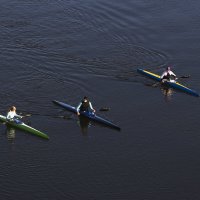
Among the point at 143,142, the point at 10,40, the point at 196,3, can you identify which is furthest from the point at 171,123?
the point at 196,3

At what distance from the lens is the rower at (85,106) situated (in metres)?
55.5

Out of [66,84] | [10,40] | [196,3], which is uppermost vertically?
[196,3]

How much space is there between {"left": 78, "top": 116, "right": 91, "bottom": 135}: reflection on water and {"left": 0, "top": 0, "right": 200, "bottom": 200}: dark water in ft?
1.35

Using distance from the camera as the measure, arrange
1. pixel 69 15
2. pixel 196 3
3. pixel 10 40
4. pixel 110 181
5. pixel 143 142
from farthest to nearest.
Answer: pixel 196 3 < pixel 69 15 < pixel 10 40 < pixel 143 142 < pixel 110 181

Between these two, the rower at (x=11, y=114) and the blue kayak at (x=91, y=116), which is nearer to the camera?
the rower at (x=11, y=114)

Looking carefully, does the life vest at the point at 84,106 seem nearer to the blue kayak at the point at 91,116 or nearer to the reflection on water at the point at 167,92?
the blue kayak at the point at 91,116

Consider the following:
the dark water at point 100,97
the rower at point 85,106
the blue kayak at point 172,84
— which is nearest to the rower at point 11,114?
the dark water at point 100,97

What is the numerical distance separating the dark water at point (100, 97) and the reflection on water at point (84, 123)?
41 cm

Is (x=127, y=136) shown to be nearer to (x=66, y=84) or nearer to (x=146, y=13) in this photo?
(x=66, y=84)

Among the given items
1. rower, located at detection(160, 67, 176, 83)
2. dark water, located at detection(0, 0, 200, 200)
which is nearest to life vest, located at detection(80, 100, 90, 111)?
dark water, located at detection(0, 0, 200, 200)

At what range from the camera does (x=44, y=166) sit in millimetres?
49219

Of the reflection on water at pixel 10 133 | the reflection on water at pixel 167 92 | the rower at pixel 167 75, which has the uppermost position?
the rower at pixel 167 75

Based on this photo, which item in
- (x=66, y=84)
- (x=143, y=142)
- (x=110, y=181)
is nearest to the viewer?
(x=110, y=181)

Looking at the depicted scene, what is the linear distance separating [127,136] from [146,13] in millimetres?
32470
